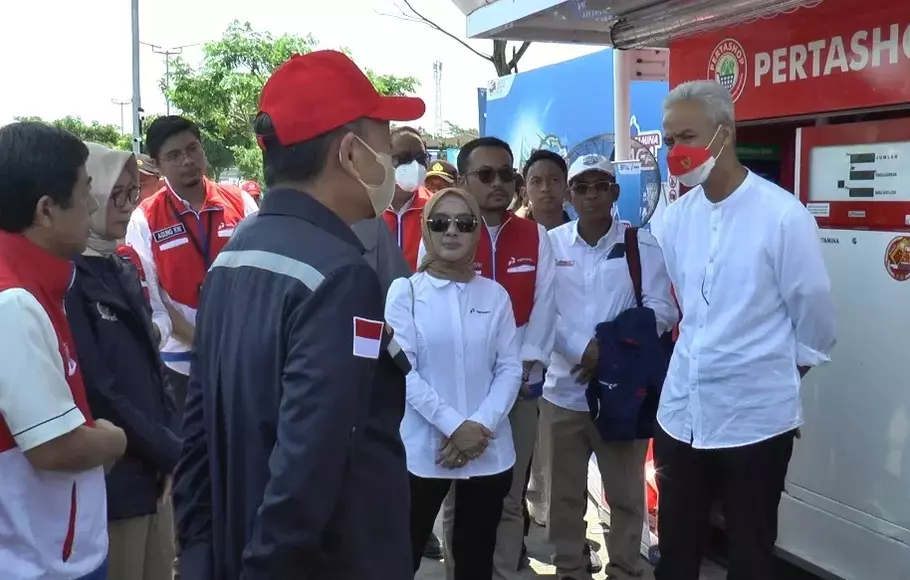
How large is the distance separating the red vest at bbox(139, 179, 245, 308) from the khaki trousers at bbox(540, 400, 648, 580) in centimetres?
181

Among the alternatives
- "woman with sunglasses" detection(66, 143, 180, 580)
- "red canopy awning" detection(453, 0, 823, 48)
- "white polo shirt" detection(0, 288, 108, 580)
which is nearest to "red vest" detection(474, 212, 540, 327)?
"red canopy awning" detection(453, 0, 823, 48)

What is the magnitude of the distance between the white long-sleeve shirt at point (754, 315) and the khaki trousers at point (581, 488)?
898mm

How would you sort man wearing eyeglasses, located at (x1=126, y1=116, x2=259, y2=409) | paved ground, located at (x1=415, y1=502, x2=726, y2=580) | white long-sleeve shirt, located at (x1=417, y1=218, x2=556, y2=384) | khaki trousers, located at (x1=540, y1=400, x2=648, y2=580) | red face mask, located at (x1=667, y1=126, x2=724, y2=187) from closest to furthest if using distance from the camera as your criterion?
red face mask, located at (x1=667, y1=126, x2=724, y2=187) → white long-sleeve shirt, located at (x1=417, y1=218, x2=556, y2=384) → khaki trousers, located at (x1=540, y1=400, x2=648, y2=580) → man wearing eyeglasses, located at (x1=126, y1=116, x2=259, y2=409) → paved ground, located at (x1=415, y1=502, x2=726, y2=580)

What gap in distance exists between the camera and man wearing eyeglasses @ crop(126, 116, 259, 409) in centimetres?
407

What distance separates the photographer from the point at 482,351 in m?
3.18

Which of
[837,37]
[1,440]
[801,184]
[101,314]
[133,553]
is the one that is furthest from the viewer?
[801,184]

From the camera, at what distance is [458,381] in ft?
10.3

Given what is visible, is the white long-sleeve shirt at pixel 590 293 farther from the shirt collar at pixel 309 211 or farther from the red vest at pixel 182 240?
the shirt collar at pixel 309 211

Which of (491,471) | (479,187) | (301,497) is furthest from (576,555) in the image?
(301,497)

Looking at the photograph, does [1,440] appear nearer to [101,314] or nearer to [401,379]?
[101,314]

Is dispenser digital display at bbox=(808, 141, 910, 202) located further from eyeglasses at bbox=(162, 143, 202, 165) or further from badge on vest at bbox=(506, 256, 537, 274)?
eyeglasses at bbox=(162, 143, 202, 165)

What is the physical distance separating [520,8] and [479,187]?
107 centimetres

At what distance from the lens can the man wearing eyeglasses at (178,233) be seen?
4.07 m

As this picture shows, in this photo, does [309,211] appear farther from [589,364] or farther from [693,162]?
[589,364]
